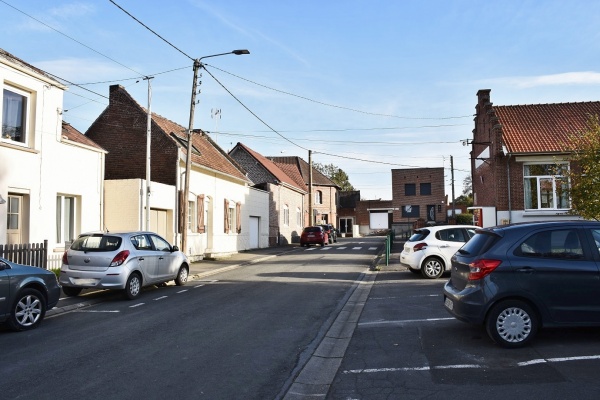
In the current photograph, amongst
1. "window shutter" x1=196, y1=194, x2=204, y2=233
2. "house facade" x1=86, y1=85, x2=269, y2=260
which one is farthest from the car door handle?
"window shutter" x1=196, y1=194, x2=204, y2=233

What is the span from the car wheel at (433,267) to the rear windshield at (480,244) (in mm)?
8001

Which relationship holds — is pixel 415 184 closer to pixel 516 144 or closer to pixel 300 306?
pixel 516 144

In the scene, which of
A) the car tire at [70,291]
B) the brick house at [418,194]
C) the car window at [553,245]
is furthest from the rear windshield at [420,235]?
the brick house at [418,194]

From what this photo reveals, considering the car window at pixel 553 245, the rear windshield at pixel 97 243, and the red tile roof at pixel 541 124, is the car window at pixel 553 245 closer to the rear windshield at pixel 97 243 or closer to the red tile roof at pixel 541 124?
the rear windshield at pixel 97 243

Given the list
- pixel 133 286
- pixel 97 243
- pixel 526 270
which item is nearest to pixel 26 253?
pixel 97 243

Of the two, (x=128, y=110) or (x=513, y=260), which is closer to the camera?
(x=513, y=260)

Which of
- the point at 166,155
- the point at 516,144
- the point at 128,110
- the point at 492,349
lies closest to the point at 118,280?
the point at 492,349

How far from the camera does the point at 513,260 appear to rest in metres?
6.88

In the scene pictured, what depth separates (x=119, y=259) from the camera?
12.0m

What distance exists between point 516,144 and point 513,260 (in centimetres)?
1753

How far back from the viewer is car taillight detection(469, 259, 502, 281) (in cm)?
685

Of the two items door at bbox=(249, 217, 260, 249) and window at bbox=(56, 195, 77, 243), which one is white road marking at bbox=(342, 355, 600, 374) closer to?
window at bbox=(56, 195, 77, 243)

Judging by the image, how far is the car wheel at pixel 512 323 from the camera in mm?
6759

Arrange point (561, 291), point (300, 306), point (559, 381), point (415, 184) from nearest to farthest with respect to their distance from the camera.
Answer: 1. point (559, 381)
2. point (561, 291)
3. point (300, 306)
4. point (415, 184)
